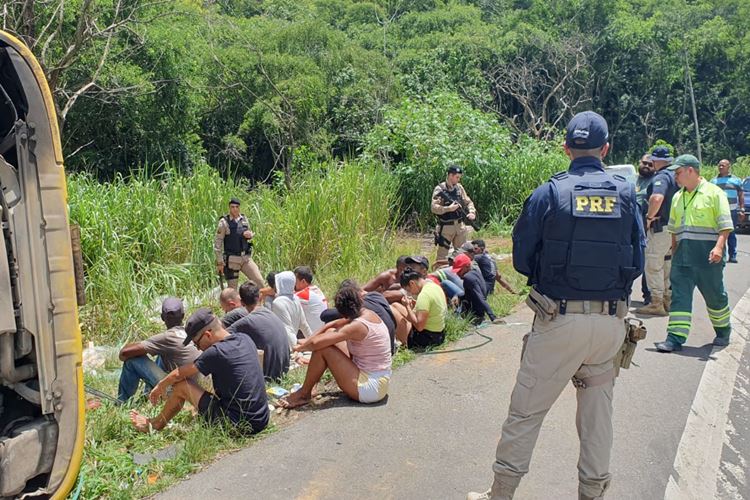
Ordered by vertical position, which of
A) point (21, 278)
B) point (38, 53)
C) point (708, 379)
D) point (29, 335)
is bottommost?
point (708, 379)

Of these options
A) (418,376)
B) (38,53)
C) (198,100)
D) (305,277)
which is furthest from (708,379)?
(198,100)

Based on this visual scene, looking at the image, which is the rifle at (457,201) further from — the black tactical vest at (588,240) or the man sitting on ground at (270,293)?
the black tactical vest at (588,240)

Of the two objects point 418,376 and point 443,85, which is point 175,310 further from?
point 443,85

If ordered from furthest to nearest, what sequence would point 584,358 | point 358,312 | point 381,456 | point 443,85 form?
point 443,85, point 358,312, point 381,456, point 584,358

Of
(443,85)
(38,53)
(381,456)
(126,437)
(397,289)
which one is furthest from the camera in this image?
(443,85)

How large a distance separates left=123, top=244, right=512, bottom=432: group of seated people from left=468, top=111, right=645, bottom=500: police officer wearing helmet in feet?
6.86

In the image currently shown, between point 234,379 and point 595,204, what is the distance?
2.79 meters

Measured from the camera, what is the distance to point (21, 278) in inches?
147

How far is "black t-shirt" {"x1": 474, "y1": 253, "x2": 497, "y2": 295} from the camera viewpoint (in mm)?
9617

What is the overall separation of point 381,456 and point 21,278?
98.0 inches

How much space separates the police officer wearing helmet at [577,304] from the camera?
3904 millimetres

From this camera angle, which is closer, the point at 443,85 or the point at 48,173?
the point at 48,173

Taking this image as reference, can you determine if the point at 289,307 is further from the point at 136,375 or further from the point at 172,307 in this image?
the point at 136,375

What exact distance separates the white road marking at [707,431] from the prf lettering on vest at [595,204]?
1780 millimetres
